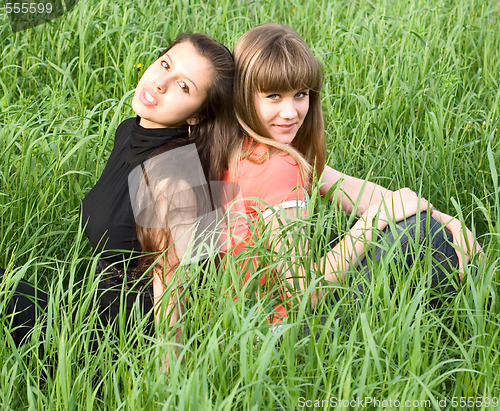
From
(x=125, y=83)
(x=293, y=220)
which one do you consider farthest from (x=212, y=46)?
(x=125, y=83)

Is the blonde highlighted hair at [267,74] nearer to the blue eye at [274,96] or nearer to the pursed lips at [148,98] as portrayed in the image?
the blue eye at [274,96]

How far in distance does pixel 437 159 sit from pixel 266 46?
3.10 feet

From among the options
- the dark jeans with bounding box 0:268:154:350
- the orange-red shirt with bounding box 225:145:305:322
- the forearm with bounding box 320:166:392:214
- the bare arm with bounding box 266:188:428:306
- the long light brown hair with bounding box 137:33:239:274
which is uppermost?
the long light brown hair with bounding box 137:33:239:274

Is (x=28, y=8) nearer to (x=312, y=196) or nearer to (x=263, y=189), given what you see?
(x=263, y=189)

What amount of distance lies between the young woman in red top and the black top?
20 centimetres

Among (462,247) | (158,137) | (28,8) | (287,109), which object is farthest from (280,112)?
(28,8)

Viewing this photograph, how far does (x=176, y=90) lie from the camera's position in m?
2.13

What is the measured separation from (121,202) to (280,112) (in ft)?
1.64

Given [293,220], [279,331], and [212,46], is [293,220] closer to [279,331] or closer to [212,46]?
[279,331]

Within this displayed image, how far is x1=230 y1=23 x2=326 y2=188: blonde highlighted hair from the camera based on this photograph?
217 cm

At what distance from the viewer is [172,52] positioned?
220 cm

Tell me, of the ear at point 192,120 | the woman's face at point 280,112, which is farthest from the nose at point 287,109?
the ear at point 192,120

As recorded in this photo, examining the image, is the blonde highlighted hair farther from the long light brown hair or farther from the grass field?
the grass field

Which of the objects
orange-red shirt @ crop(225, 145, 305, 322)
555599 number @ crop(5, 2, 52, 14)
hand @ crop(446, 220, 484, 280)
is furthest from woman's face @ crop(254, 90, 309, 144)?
555599 number @ crop(5, 2, 52, 14)
